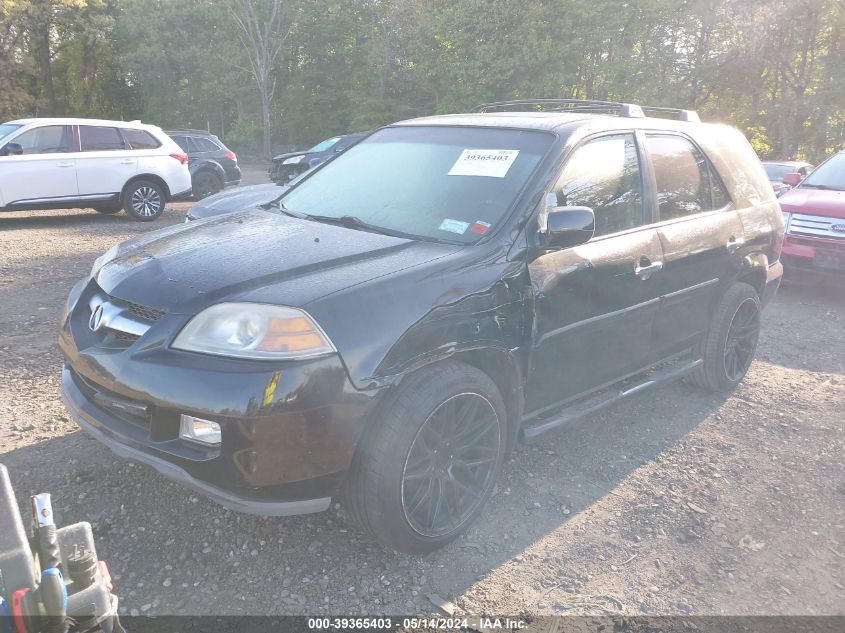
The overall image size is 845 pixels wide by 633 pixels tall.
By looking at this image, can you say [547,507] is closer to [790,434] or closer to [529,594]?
[529,594]

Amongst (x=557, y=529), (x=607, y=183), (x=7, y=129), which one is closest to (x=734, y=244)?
(x=607, y=183)

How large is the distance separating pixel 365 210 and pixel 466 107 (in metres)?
27.3

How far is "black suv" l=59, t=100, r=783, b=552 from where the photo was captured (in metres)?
2.38

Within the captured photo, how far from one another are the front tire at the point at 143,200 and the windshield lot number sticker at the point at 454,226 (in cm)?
967

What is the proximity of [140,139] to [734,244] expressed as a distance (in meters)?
10.2

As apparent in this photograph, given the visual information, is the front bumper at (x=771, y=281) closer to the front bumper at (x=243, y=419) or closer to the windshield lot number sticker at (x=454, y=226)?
the windshield lot number sticker at (x=454, y=226)

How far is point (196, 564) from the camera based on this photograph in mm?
2725

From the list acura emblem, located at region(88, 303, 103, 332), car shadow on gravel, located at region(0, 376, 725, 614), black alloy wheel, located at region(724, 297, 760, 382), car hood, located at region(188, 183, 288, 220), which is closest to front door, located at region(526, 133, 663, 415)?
car shadow on gravel, located at region(0, 376, 725, 614)

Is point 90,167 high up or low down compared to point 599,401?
up

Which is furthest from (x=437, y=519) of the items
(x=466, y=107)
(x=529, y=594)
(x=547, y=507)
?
(x=466, y=107)

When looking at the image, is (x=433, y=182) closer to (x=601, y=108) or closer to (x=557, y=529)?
(x=601, y=108)

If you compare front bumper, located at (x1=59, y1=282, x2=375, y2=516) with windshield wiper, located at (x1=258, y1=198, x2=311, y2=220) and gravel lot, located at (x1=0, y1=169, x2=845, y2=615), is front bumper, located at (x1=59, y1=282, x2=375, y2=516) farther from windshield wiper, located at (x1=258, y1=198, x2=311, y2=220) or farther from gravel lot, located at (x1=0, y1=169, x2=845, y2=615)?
windshield wiper, located at (x1=258, y1=198, x2=311, y2=220)

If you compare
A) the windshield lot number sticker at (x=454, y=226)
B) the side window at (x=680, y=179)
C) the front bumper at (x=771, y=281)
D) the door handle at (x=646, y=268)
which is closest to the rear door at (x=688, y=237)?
the side window at (x=680, y=179)

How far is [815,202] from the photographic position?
7.75 meters
